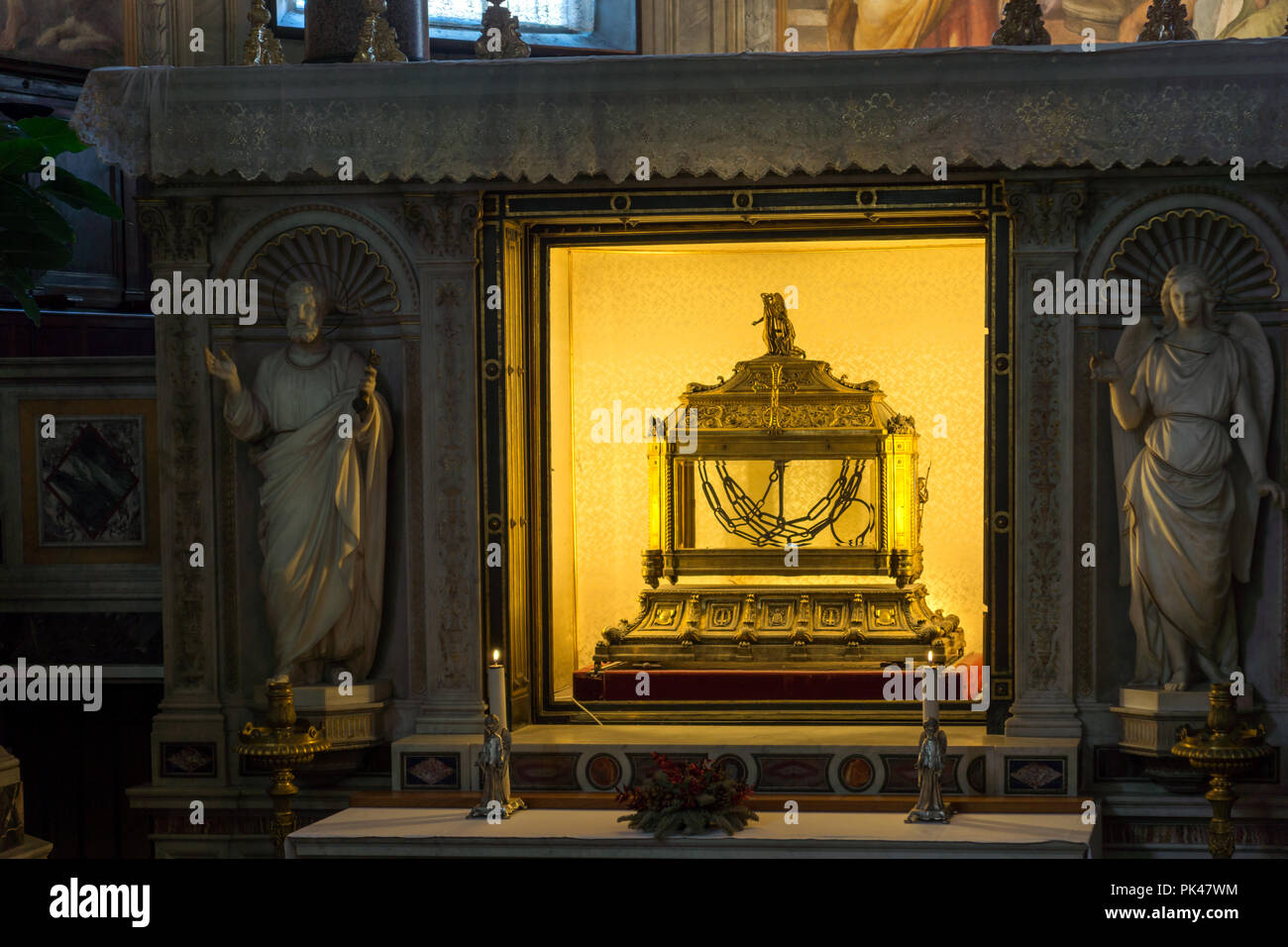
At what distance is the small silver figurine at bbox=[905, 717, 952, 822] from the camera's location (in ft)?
20.6

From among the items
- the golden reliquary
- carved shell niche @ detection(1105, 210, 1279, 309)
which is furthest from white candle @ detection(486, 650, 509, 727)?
carved shell niche @ detection(1105, 210, 1279, 309)

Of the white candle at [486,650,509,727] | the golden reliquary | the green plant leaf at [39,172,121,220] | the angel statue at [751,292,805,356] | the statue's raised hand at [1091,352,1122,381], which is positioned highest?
the green plant leaf at [39,172,121,220]

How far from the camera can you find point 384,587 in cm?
757

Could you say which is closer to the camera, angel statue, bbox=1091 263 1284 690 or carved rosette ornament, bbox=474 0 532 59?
angel statue, bbox=1091 263 1284 690

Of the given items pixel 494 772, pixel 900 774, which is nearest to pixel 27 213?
pixel 494 772

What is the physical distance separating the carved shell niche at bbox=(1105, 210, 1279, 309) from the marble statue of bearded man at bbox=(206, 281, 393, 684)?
3.08 m

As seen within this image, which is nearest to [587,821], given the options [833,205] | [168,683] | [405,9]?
[168,683]

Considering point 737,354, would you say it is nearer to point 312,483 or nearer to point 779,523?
point 779,523

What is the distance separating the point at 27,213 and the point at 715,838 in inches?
148

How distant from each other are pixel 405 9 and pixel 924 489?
10.4 feet

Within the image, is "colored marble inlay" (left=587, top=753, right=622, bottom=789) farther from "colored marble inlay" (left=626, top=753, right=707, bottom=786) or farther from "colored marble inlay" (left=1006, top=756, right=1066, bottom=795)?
"colored marble inlay" (left=1006, top=756, right=1066, bottom=795)

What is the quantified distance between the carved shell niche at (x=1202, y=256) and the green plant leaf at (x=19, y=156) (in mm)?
4288

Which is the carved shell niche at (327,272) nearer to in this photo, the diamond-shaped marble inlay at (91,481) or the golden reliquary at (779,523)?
the diamond-shaped marble inlay at (91,481)
